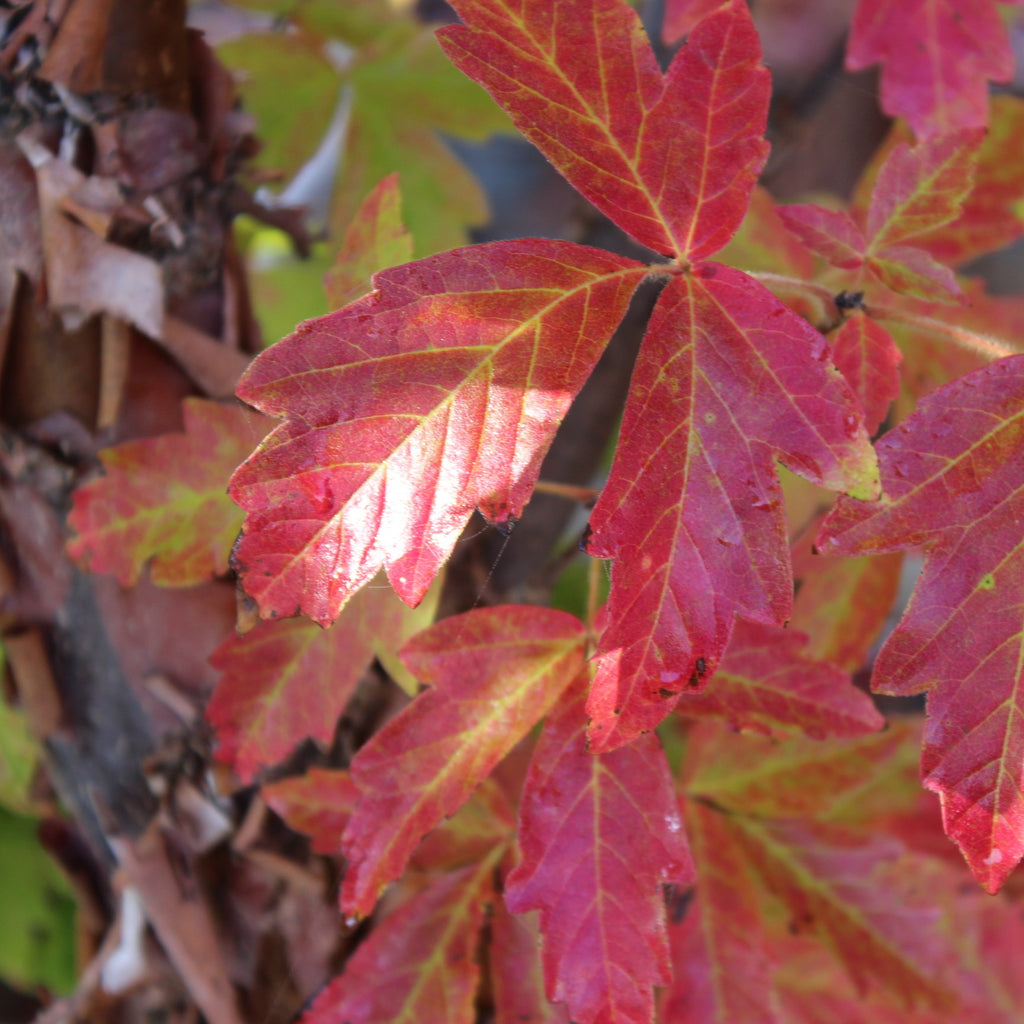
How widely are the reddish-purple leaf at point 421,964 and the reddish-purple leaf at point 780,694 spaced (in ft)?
0.83

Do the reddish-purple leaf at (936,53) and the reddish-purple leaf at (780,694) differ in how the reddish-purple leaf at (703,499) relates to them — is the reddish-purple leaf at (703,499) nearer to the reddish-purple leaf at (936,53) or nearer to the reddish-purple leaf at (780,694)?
the reddish-purple leaf at (780,694)

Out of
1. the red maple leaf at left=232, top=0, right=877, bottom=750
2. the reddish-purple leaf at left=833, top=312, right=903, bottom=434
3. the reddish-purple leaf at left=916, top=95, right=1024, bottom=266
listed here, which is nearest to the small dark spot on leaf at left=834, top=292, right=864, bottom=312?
the reddish-purple leaf at left=833, top=312, right=903, bottom=434

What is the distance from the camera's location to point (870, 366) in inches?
20.8

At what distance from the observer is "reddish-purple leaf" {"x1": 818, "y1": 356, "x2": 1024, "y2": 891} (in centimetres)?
43

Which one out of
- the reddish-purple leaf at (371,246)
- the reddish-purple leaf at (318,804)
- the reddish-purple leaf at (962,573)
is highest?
the reddish-purple leaf at (371,246)

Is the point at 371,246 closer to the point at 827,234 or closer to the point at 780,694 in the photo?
the point at 827,234

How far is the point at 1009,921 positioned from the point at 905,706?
20.6 inches

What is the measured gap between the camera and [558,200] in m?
1.97

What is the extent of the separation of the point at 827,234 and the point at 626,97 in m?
0.17

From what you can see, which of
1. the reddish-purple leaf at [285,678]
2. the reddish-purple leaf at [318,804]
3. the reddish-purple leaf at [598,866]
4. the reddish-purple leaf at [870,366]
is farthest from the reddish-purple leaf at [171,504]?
the reddish-purple leaf at [870,366]

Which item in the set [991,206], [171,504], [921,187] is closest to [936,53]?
[991,206]

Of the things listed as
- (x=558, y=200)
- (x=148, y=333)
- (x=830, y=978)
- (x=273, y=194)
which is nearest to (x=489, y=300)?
(x=148, y=333)

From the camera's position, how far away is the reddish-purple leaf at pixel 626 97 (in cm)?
44

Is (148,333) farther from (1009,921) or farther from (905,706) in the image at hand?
(905,706)
